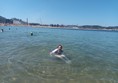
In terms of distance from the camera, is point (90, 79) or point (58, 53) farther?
point (58, 53)

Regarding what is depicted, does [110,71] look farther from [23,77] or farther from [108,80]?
[23,77]

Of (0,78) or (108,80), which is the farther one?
(108,80)

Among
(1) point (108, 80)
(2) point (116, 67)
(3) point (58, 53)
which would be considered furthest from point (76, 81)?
(3) point (58, 53)

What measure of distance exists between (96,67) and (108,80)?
2.92 metres

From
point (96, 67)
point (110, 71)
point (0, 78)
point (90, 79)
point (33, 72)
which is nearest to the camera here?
point (0, 78)

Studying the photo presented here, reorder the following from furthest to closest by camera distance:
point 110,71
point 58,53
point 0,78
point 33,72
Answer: point 58,53
point 110,71
point 33,72
point 0,78

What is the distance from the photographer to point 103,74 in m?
11.7

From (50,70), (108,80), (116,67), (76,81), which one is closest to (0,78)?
(50,70)

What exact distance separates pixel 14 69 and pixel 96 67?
6298mm

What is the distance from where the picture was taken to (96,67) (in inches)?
530

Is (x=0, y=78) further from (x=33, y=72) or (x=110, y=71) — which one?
(x=110, y=71)

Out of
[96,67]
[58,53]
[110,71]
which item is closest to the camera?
[110,71]

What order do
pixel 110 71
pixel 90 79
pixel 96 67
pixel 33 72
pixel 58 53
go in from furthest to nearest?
pixel 58 53, pixel 96 67, pixel 110 71, pixel 33 72, pixel 90 79

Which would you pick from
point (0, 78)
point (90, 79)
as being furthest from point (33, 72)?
point (90, 79)
